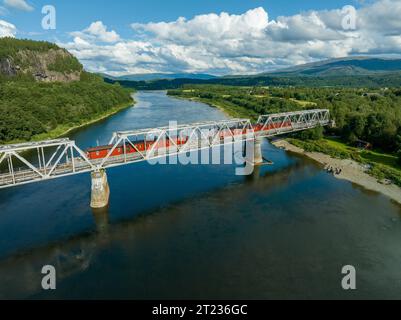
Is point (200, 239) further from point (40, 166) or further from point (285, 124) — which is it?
point (285, 124)

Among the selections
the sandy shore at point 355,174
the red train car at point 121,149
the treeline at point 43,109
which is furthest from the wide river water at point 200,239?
the treeline at point 43,109

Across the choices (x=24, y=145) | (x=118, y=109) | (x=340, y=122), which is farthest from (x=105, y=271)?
(x=118, y=109)

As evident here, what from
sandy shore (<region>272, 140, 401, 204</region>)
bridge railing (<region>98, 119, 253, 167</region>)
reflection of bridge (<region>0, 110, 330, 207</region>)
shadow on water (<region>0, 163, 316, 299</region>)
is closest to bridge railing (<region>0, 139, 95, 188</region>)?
reflection of bridge (<region>0, 110, 330, 207</region>)

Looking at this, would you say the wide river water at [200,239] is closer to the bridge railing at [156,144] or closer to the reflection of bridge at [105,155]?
the reflection of bridge at [105,155]

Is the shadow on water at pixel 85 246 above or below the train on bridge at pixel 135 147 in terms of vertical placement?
below
